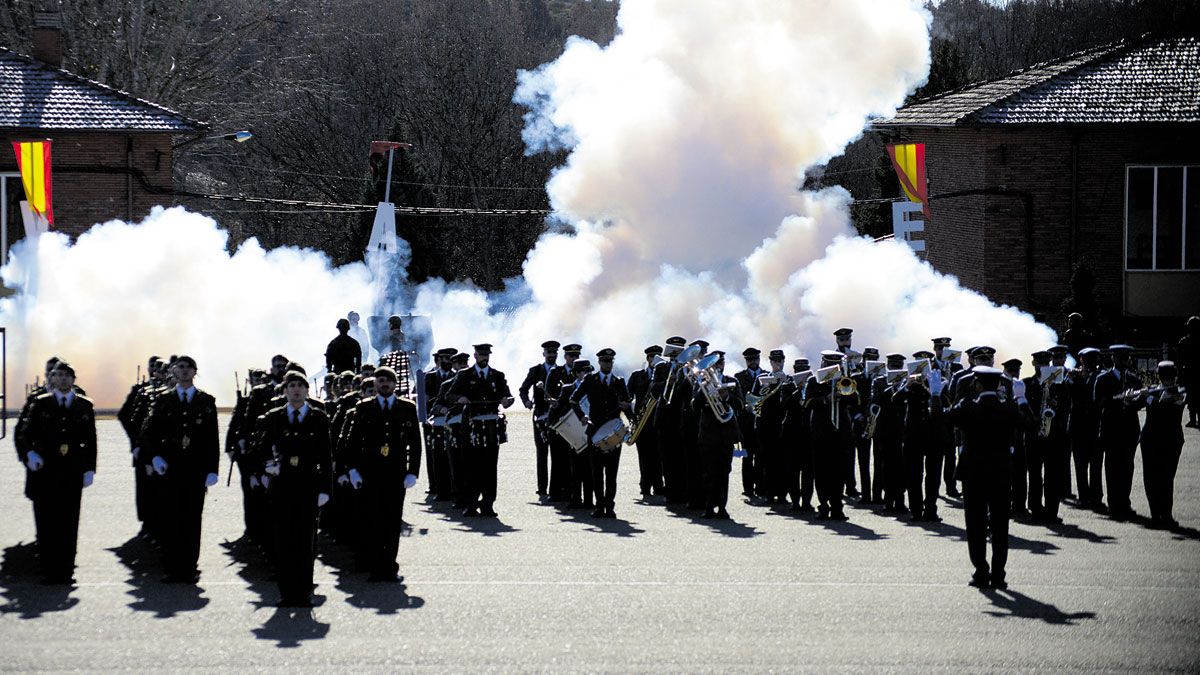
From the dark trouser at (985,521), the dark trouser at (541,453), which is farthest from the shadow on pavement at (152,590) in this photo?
the dark trouser at (985,521)

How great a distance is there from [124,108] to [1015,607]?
27.0 meters

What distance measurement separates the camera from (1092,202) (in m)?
35.6

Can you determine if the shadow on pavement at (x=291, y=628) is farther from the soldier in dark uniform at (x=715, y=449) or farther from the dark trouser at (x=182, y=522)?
the soldier in dark uniform at (x=715, y=449)

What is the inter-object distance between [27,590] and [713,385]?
7.10 m

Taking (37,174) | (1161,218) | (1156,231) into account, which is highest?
(37,174)

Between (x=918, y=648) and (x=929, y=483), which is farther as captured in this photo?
(x=929, y=483)

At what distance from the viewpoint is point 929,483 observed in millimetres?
16562

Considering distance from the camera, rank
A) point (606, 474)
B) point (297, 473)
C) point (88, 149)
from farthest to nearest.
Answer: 1. point (88, 149)
2. point (606, 474)
3. point (297, 473)

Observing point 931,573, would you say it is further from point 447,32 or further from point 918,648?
point 447,32

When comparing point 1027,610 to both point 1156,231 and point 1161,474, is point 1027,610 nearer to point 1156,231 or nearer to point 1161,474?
point 1161,474

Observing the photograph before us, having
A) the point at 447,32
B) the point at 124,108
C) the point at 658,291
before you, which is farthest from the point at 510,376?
the point at 447,32

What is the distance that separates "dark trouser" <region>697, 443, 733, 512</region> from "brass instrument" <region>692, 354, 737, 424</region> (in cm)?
30

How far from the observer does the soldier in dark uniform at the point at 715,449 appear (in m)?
16.4

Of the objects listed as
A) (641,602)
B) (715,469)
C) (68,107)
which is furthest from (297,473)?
(68,107)
